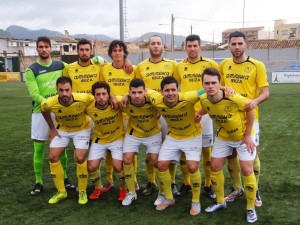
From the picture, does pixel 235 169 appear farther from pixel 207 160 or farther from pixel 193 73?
pixel 193 73

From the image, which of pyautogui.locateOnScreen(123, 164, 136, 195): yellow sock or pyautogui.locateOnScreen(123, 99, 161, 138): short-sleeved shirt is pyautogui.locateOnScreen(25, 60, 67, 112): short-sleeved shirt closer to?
pyautogui.locateOnScreen(123, 99, 161, 138): short-sleeved shirt

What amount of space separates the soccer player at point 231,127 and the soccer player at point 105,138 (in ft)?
3.92

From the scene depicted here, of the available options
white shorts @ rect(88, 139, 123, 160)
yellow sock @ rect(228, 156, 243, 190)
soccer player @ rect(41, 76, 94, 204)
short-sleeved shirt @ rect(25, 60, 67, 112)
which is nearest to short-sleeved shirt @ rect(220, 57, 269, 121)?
yellow sock @ rect(228, 156, 243, 190)

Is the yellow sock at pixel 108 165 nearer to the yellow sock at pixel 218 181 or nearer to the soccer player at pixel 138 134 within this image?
the soccer player at pixel 138 134

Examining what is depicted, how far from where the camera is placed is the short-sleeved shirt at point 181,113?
13.8ft

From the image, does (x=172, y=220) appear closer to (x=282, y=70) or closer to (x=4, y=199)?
(x=4, y=199)

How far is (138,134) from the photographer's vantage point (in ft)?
15.1

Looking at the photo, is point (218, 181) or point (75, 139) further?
point (75, 139)

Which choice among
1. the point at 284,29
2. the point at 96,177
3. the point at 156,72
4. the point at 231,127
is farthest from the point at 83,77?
the point at 284,29

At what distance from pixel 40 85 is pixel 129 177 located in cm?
179

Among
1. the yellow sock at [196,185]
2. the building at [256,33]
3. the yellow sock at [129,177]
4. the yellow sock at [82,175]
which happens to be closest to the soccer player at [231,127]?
the yellow sock at [196,185]

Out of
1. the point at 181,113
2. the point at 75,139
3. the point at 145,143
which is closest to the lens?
the point at 181,113

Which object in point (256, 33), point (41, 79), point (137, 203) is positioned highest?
point (256, 33)

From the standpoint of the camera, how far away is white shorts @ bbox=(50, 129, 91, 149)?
184 inches
